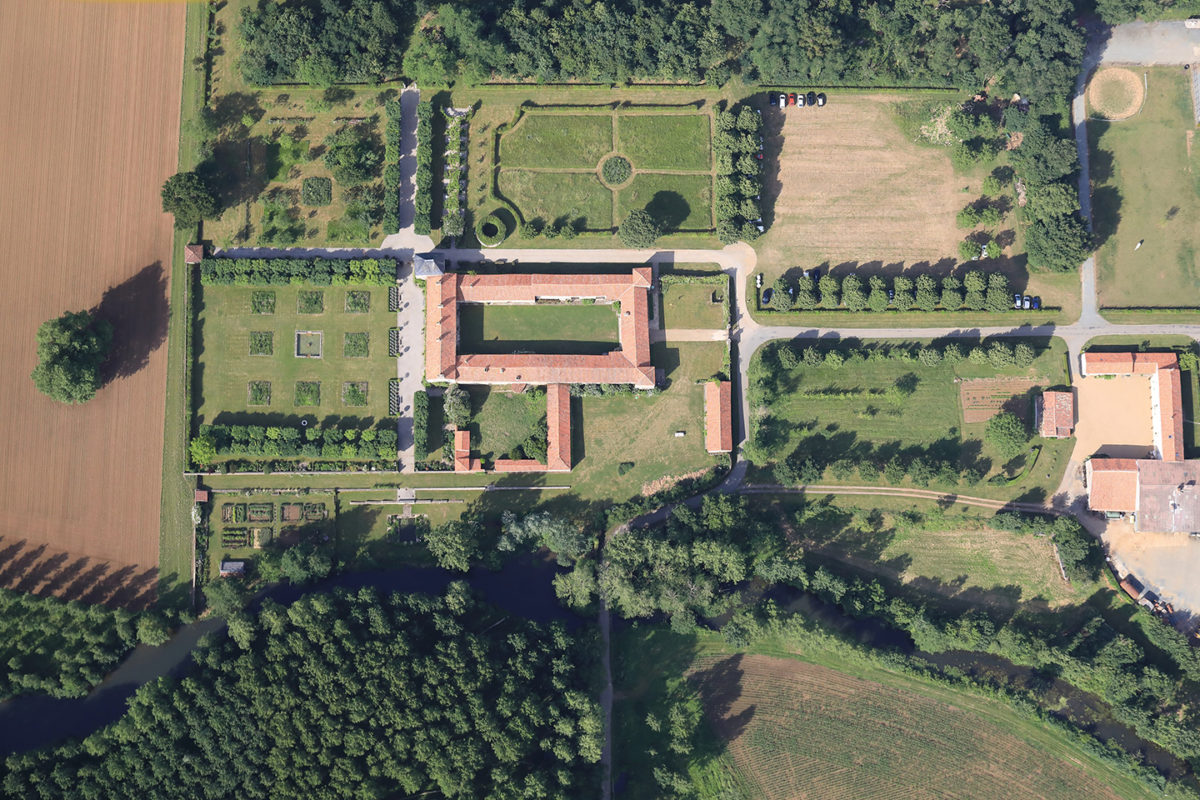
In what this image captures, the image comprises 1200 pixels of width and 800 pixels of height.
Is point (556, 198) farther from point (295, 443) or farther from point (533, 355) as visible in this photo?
point (295, 443)

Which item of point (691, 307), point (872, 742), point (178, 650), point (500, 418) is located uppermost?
point (691, 307)

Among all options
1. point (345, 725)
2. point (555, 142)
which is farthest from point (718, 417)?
point (345, 725)

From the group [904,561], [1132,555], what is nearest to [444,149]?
[904,561]

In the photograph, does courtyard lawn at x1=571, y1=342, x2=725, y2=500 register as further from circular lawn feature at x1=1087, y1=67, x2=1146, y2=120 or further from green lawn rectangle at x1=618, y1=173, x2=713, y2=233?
circular lawn feature at x1=1087, y1=67, x2=1146, y2=120

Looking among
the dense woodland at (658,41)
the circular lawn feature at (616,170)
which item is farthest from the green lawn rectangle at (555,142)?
the dense woodland at (658,41)

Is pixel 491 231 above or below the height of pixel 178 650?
above

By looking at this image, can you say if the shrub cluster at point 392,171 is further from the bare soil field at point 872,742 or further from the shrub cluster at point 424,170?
the bare soil field at point 872,742
